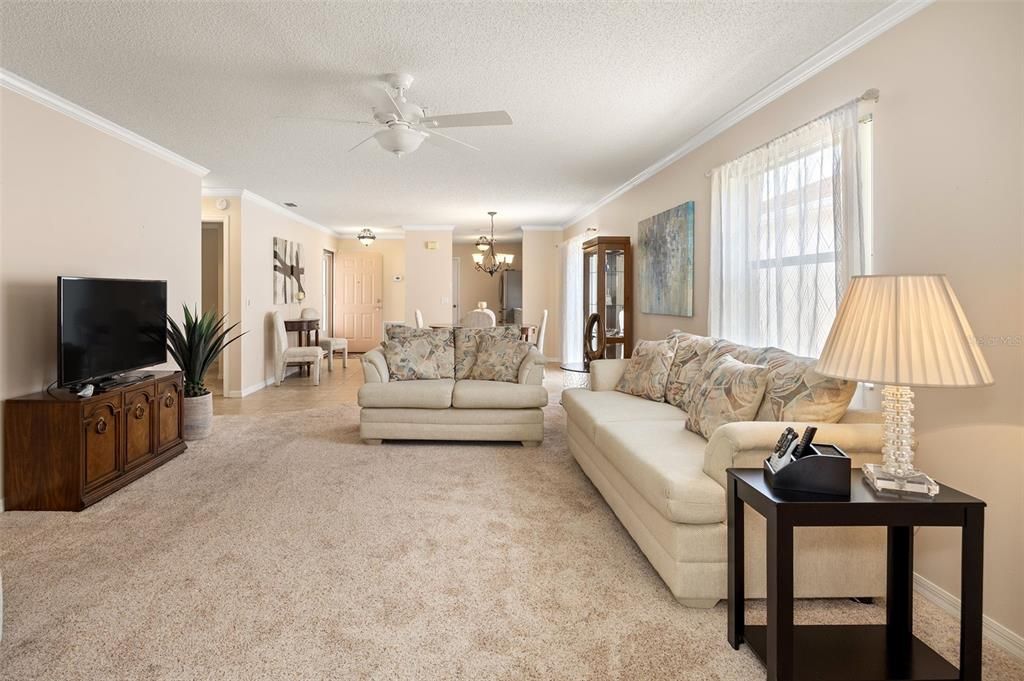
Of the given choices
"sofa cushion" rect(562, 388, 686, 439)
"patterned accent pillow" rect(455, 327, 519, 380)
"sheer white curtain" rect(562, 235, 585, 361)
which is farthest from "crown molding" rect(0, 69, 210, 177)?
"sheer white curtain" rect(562, 235, 585, 361)

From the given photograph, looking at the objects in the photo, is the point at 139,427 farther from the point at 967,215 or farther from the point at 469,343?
the point at 967,215

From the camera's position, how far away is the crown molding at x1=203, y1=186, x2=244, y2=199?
20.9ft

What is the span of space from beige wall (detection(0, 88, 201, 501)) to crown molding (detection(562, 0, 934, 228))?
14.3 ft

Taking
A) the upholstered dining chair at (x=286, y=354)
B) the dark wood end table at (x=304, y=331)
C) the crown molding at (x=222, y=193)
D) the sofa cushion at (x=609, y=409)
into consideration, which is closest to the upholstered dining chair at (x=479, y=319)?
the upholstered dining chair at (x=286, y=354)

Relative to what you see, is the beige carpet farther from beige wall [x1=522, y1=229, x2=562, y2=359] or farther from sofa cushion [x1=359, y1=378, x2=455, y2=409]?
beige wall [x1=522, y1=229, x2=562, y2=359]

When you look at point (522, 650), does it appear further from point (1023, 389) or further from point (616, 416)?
point (1023, 389)

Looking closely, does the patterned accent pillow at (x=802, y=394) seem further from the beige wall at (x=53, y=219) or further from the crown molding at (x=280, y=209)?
the crown molding at (x=280, y=209)

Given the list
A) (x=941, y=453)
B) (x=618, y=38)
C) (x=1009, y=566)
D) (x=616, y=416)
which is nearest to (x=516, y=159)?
(x=618, y=38)

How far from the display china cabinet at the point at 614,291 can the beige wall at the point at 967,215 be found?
3563mm

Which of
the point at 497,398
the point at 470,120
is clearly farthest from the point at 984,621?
the point at 470,120

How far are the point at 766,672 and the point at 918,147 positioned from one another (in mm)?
2094

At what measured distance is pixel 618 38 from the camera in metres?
2.72

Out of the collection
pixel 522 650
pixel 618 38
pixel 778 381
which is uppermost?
pixel 618 38

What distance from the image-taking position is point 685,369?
3518mm
